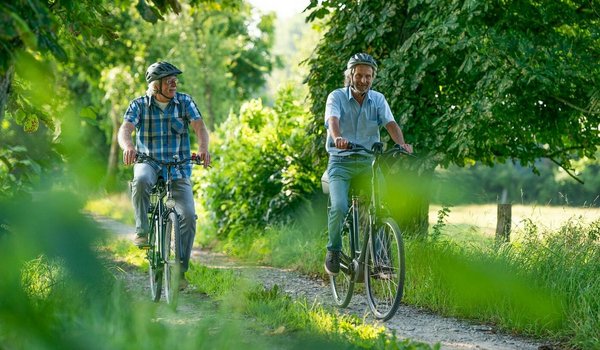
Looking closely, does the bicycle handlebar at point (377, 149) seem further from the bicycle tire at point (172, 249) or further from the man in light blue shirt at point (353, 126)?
the bicycle tire at point (172, 249)

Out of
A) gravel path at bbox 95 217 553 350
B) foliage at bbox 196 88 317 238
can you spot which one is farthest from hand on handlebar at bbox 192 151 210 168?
foliage at bbox 196 88 317 238

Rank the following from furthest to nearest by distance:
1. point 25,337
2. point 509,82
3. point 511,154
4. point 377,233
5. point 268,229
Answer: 1. point 268,229
2. point 511,154
3. point 509,82
4. point 377,233
5. point 25,337

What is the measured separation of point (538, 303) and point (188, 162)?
9.64ft

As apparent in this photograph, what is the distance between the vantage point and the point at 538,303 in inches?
255

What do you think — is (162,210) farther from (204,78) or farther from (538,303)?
(204,78)

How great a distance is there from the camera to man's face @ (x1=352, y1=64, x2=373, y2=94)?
6973 mm

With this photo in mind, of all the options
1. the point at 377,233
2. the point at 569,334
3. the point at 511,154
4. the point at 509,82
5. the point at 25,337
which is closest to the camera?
the point at 25,337

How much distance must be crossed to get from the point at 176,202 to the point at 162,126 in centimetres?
65

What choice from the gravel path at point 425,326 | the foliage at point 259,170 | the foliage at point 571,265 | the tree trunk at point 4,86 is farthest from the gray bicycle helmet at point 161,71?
the foliage at point 259,170

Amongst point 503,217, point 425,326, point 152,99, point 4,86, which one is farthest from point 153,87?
point 503,217

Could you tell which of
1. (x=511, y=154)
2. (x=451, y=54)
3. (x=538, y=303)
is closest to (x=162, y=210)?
(x=538, y=303)

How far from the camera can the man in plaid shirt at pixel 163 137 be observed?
702 cm

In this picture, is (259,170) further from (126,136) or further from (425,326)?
(425,326)

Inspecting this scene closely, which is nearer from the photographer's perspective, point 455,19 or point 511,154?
point 455,19
